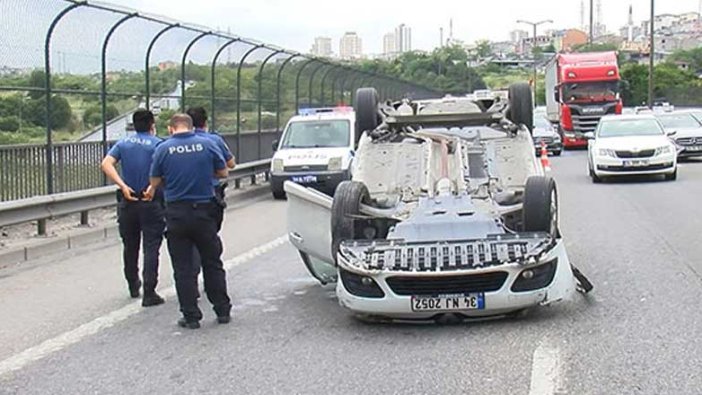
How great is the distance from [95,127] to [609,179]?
41.0 ft

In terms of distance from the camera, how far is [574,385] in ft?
20.2

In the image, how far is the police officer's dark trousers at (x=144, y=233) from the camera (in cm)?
923

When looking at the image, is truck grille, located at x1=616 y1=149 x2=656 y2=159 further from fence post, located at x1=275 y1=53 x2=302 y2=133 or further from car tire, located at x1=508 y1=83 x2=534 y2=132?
car tire, located at x1=508 y1=83 x2=534 y2=132

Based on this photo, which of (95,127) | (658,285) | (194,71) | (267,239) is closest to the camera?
(658,285)

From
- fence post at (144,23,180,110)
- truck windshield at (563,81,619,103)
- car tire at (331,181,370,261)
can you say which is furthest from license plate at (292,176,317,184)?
truck windshield at (563,81,619,103)

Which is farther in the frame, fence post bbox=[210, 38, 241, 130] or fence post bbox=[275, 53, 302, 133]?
fence post bbox=[275, 53, 302, 133]

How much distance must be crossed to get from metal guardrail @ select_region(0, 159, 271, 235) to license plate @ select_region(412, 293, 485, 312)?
6.41m

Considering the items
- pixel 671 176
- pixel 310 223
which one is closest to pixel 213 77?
pixel 671 176

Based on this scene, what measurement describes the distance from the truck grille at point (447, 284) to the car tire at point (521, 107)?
3168 millimetres

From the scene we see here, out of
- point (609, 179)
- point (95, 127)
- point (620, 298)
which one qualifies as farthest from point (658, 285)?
point (609, 179)

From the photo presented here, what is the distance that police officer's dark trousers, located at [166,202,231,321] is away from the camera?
26.6 feet

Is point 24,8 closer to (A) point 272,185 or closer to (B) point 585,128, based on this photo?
(A) point 272,185

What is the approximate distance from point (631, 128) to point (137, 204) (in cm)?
1656

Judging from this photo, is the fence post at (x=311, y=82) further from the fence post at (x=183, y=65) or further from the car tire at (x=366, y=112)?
the car tire at (x=366, y=112)
